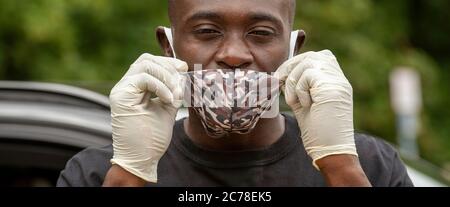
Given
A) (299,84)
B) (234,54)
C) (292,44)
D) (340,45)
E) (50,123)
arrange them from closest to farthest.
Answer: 1. (299,84)
2. (234,54)
3. (292,44)
4. (50,123)
5. (340,45)

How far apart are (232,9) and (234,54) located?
0.16m

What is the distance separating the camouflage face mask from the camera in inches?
114

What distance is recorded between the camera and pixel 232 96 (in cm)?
291

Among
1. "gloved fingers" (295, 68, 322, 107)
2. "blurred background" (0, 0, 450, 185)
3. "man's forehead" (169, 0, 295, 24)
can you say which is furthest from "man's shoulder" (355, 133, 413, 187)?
"blurred background" (0, 0, 450, 185)

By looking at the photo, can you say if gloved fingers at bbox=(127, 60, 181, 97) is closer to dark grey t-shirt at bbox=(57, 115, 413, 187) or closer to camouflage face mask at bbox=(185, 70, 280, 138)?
camouflage face mask at bbox=(185, 70, 280, 138)

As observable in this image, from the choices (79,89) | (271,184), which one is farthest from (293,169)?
(79,89)

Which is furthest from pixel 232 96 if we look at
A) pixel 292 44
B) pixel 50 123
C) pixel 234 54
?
pixel 50 123

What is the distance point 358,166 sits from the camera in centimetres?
291

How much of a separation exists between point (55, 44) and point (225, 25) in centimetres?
532

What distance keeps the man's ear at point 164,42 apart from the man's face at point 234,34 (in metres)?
0.14

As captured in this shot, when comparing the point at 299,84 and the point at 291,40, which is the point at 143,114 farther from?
the point at 291,40

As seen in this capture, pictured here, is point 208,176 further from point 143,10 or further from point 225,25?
point 143,10

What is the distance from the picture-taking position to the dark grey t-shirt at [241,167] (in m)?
3.10
